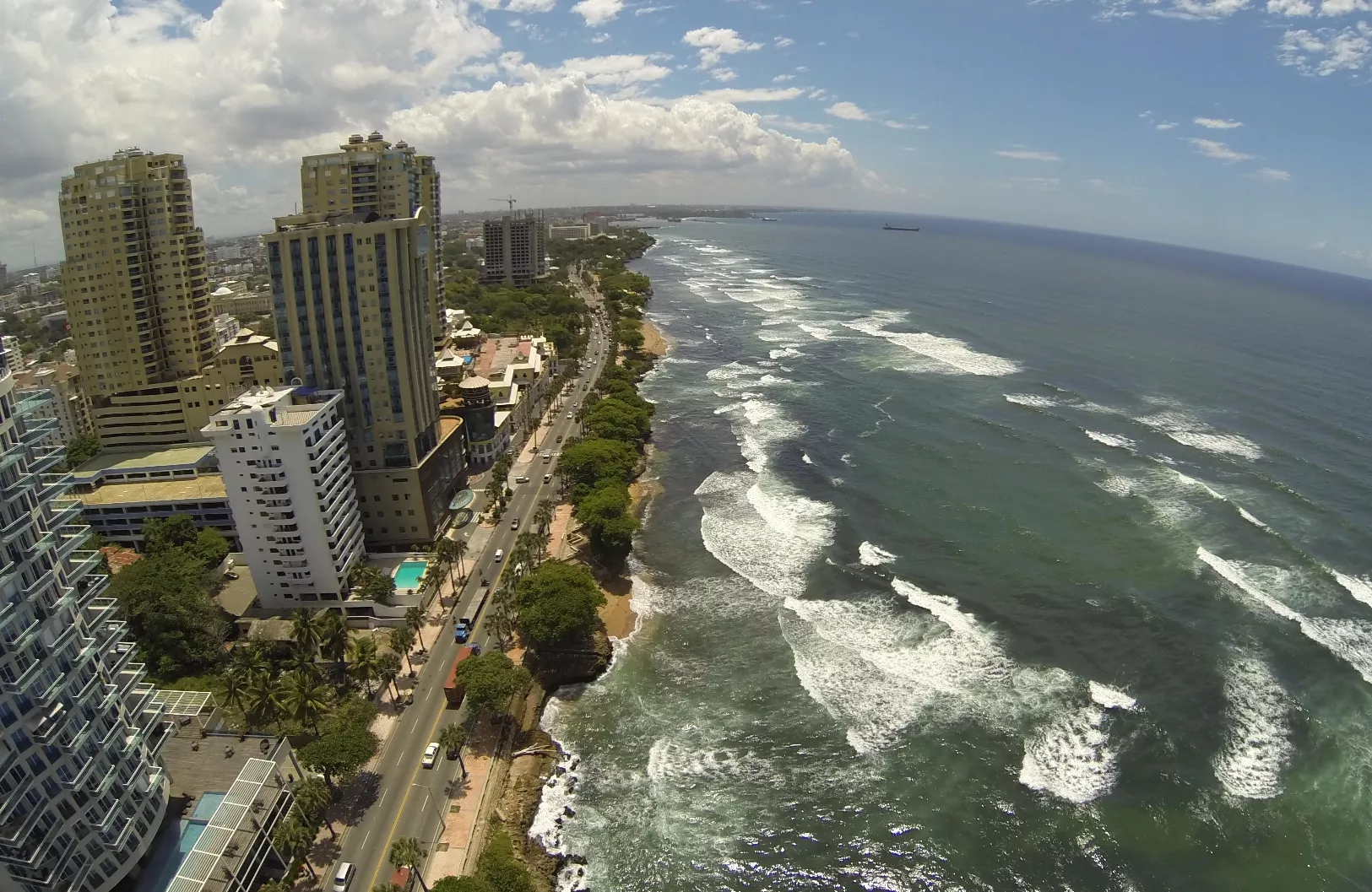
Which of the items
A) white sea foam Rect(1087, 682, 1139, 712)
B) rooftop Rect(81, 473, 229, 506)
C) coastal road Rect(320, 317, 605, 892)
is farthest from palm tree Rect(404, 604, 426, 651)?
white sea foam Rect(1087, 682, 1139, 712)

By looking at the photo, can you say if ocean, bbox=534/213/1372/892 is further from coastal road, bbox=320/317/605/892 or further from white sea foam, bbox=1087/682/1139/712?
coastal road, bbox=320/317/605/892

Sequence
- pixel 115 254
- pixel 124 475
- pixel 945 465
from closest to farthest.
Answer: pixel 124 475 < pixel 115 254 < pixel 945 465

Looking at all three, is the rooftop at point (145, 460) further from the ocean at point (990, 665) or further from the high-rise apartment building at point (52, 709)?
the ocean at point (990, 665)

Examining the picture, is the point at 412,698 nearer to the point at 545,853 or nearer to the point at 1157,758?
the point at 545,853

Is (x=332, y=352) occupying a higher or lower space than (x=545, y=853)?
higher

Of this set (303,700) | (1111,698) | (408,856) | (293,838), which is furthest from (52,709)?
(1111,698)

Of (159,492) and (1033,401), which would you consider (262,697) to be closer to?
(159,492)

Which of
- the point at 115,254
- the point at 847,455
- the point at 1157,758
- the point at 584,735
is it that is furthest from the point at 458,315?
the point at 1157,758

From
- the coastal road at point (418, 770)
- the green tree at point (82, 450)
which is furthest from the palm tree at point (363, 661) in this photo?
the green tree at point (82, 450)
